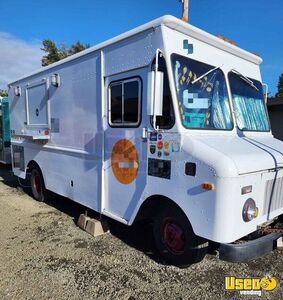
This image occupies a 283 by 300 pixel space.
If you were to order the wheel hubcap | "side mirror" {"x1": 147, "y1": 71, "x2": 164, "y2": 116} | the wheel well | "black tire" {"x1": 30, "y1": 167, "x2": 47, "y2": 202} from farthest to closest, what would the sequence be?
1. "black tire" {"x1": 30, "y1": 167, "x2": 47, "y2": 202}
2. the wheel well
3. the wheel hubcap
4. "side mirror" {"x1": 147, "y1": 71, "x2": 164, "y2": 116}

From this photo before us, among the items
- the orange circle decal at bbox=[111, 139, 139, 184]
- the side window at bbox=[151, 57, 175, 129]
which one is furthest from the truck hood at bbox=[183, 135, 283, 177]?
the orange circle decal at bbox=[111, 139, 139, 184]

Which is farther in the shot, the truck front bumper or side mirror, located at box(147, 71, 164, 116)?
side mirror, located at box(147, 71, 164, 116)

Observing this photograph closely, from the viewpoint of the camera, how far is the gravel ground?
10.6 feet

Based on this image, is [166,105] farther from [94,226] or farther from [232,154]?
[94,226]

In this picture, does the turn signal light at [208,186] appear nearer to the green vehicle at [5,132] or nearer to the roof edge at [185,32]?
the roof edge at [185,32]

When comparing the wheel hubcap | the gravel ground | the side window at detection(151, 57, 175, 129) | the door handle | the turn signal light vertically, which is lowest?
the gravel ground

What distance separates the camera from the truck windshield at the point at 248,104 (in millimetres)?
3936

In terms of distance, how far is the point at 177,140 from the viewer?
128 inches

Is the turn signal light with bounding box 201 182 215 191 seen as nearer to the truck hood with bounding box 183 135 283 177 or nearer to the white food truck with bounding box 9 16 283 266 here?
the white food truck with bounding box 9 16 283 266

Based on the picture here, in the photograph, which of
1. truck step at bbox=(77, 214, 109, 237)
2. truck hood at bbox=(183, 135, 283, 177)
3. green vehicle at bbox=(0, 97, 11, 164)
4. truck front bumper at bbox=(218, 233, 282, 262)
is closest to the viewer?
truck hood at bbox=(183, 135, 283, 177)

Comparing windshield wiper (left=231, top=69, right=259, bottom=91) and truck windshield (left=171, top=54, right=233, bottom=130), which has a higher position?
windshield wiper (left=231, top=69, right=259, bottom=91)

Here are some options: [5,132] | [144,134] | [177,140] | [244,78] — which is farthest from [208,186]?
[5,132]

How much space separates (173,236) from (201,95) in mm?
1684

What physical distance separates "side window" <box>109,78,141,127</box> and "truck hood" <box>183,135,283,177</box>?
88 centimetres
